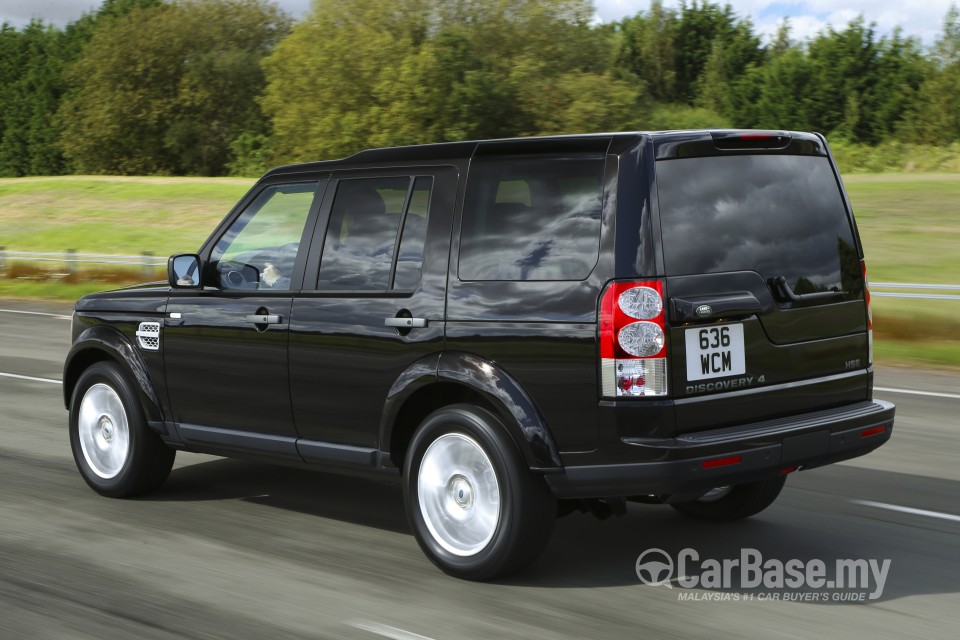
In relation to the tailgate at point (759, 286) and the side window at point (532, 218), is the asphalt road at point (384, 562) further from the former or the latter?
the side window at point (532, 218)

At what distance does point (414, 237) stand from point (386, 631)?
1793mm

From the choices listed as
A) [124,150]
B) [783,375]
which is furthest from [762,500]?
[124,150]

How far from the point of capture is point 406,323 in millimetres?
5234

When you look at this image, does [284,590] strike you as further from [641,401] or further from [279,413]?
[641,401]

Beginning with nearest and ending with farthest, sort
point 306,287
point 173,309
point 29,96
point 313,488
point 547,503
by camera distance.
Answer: point 547,503 → point 306,287 → point 173,309 → point 313,488 → point 29,96

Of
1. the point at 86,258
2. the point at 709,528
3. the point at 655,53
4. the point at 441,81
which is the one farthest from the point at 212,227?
the point at 655,53

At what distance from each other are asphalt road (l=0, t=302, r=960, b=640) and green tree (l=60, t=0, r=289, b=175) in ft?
224

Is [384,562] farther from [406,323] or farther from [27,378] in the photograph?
[27,378]

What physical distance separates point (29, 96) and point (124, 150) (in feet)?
57.1

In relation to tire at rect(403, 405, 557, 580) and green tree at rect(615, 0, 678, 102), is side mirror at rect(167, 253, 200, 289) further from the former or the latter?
green tree at rect(615, 0, 678, 102)

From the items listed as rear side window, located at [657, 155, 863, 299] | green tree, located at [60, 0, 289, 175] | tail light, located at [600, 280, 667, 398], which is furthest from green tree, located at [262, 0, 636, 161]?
tail light, located at [600, 280, 667, 398]

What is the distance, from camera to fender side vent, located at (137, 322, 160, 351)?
255 inches

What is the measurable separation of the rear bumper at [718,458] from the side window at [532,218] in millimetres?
764

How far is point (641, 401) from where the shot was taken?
4527 millimetres
